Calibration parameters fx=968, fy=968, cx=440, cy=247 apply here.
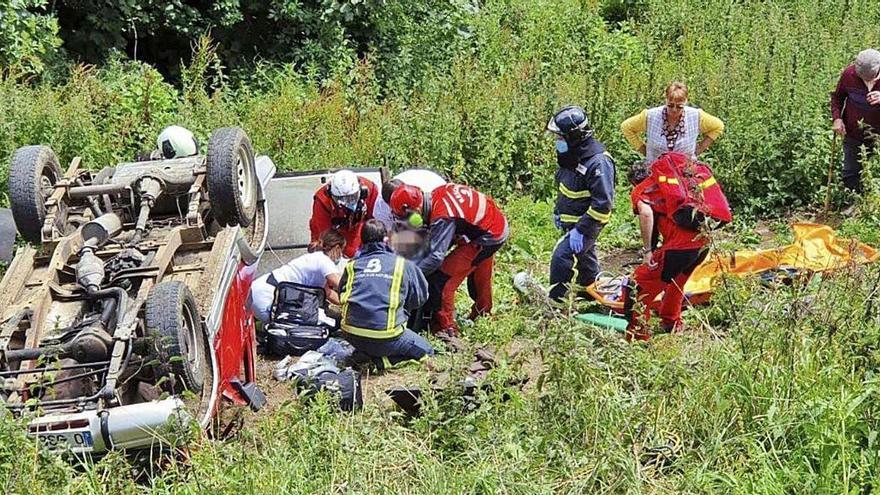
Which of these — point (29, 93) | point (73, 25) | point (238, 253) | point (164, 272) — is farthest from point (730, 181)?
point (73, 25)

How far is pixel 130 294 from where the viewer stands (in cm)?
552

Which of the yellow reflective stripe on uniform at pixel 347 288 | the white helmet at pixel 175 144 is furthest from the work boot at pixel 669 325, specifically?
the white helmet at pixel 175 144

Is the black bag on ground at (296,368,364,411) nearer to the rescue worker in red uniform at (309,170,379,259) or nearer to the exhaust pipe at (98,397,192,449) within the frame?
the exhaust pipe at (98,397,192,449)

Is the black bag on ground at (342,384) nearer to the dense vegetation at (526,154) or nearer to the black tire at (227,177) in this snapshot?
the dense vegetation at (526,154)

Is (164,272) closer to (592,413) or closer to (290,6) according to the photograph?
(592,413)

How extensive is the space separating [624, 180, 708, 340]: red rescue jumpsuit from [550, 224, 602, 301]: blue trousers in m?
0.50

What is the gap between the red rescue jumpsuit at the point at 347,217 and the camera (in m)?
7.53

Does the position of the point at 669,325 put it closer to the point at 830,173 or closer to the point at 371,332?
the point at 371,332

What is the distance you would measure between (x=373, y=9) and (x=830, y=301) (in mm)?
8533

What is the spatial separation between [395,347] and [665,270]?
6.34 ft

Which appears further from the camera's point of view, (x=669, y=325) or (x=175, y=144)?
(x=175, y=144)

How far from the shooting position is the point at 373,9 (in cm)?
1232

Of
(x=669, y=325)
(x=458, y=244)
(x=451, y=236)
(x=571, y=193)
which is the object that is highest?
(x=571, y=193)

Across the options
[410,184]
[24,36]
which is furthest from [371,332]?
[24,36]
